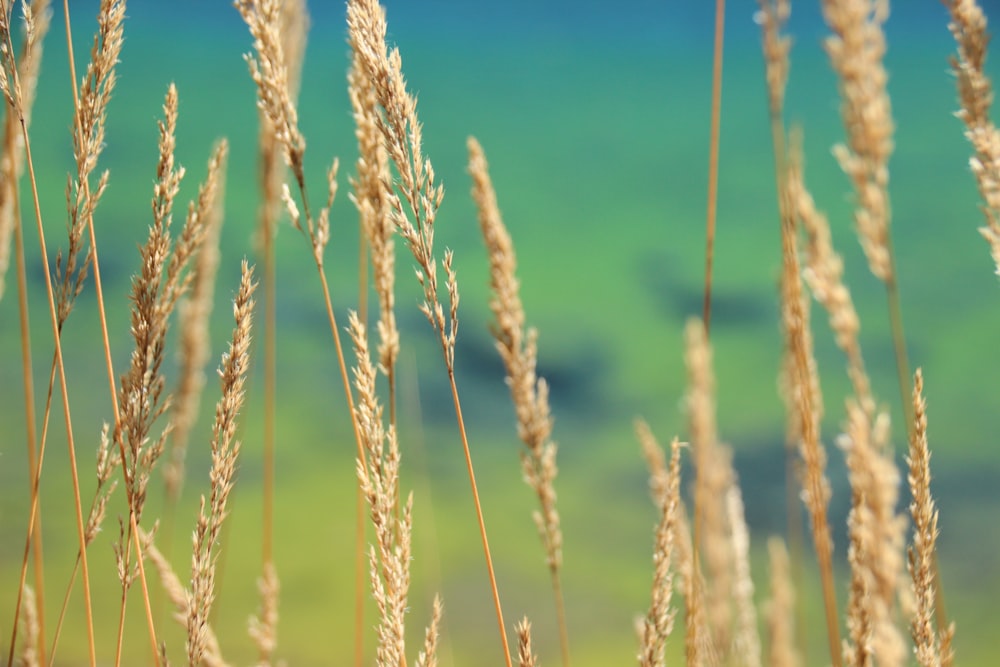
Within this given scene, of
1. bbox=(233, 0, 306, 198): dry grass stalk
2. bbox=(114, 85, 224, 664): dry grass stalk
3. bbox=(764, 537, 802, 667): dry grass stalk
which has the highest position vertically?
bbox=(233, 0, 306, 198): dry grass stalk

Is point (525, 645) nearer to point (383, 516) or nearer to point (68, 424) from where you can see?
point (383, 516)

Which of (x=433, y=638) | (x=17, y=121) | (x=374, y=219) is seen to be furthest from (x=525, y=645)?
(x=17, y=121)

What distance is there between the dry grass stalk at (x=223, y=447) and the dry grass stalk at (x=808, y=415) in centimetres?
87

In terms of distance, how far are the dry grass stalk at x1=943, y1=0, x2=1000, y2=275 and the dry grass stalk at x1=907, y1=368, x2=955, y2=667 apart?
27 centimetres

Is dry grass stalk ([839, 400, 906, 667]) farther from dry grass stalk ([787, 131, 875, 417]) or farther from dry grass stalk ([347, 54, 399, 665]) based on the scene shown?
dry grass stalk ([347, 54, 399, 665])

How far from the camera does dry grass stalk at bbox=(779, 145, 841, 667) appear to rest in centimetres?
124

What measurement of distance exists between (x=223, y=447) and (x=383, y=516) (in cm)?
26

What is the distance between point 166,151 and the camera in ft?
4.12

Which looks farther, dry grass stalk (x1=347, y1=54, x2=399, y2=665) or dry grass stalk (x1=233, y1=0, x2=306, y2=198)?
dry grass stalk (x1=347, y1=54, x2=399, y2=665)

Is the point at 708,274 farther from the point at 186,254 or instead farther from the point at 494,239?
the point at 186,254

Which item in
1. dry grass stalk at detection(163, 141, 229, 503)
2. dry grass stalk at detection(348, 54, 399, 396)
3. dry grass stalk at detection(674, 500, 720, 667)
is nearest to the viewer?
dry grass stalk at detection(674, 500, 720, 667)

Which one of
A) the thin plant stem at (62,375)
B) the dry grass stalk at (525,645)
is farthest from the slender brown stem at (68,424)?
the dry grass stalk at (525,645)

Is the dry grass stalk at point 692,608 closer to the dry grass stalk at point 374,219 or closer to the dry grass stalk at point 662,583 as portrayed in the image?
the dry grass stalk at point 662,583

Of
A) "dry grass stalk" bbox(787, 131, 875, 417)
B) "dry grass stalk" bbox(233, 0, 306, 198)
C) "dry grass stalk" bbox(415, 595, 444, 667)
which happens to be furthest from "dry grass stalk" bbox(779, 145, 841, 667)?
"dry grass stalk" bbox(233, 0, 306, 198)
